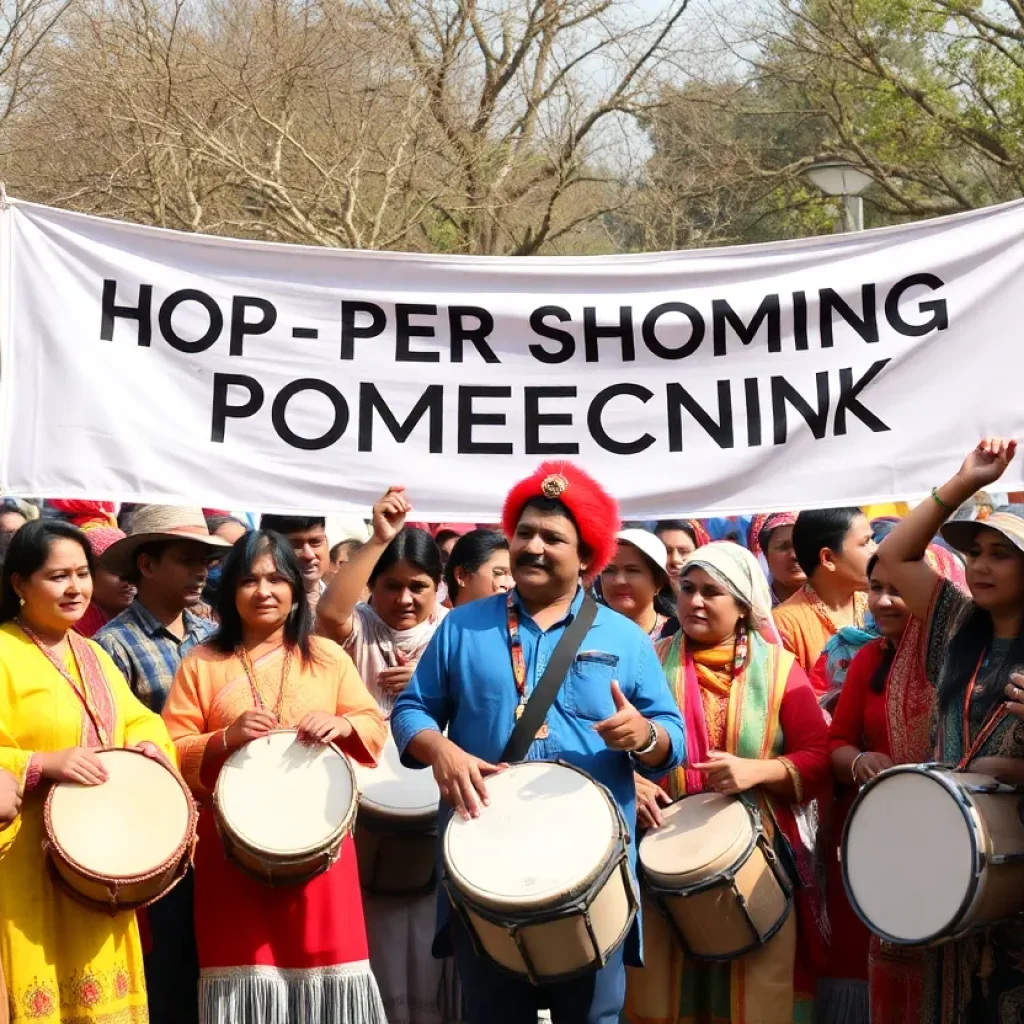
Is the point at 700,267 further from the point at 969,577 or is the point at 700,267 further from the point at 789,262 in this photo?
the point at 969,577

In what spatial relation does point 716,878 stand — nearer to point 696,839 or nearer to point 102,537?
point 696,839

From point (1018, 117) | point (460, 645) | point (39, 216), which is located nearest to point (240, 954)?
point (460, 645)

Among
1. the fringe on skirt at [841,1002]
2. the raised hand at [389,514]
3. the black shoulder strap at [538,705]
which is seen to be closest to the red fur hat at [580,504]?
the black shoulder strap at [538,705]

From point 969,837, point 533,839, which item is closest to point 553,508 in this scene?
point 533,839

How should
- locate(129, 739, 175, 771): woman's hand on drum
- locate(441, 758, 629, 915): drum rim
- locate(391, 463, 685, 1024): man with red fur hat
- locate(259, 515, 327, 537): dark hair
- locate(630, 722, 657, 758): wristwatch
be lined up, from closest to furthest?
locate(441, 758, 629, 915): drum rim → locate(630, 722, 657, 758): wristwatch → locate(391, 463, 685, 1024): man with red fur hat → locate(129, 739, 175, 771): woman's hand on drum → locate(259, 515, 327, 537): dark hair

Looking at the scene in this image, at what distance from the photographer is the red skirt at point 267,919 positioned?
5098 millimetres

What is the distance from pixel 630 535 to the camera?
241 inches

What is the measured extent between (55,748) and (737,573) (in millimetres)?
2249

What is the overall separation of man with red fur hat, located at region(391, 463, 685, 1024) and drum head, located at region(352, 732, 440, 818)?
1051 mm

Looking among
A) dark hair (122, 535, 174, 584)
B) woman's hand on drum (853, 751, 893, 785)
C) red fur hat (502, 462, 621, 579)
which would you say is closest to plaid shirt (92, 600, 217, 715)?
dark hair (122, 535, 174, 584)

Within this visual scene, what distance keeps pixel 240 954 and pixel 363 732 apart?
2.59ft

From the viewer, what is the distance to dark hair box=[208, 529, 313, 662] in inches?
211

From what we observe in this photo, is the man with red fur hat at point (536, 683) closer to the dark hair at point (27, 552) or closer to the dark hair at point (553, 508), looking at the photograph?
the dark hair at point (553, 508)

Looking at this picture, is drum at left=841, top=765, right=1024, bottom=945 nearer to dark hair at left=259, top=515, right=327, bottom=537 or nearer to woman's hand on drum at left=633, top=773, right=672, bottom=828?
woman's hand on drum at left=633, top=773, right=672, bottom=828
